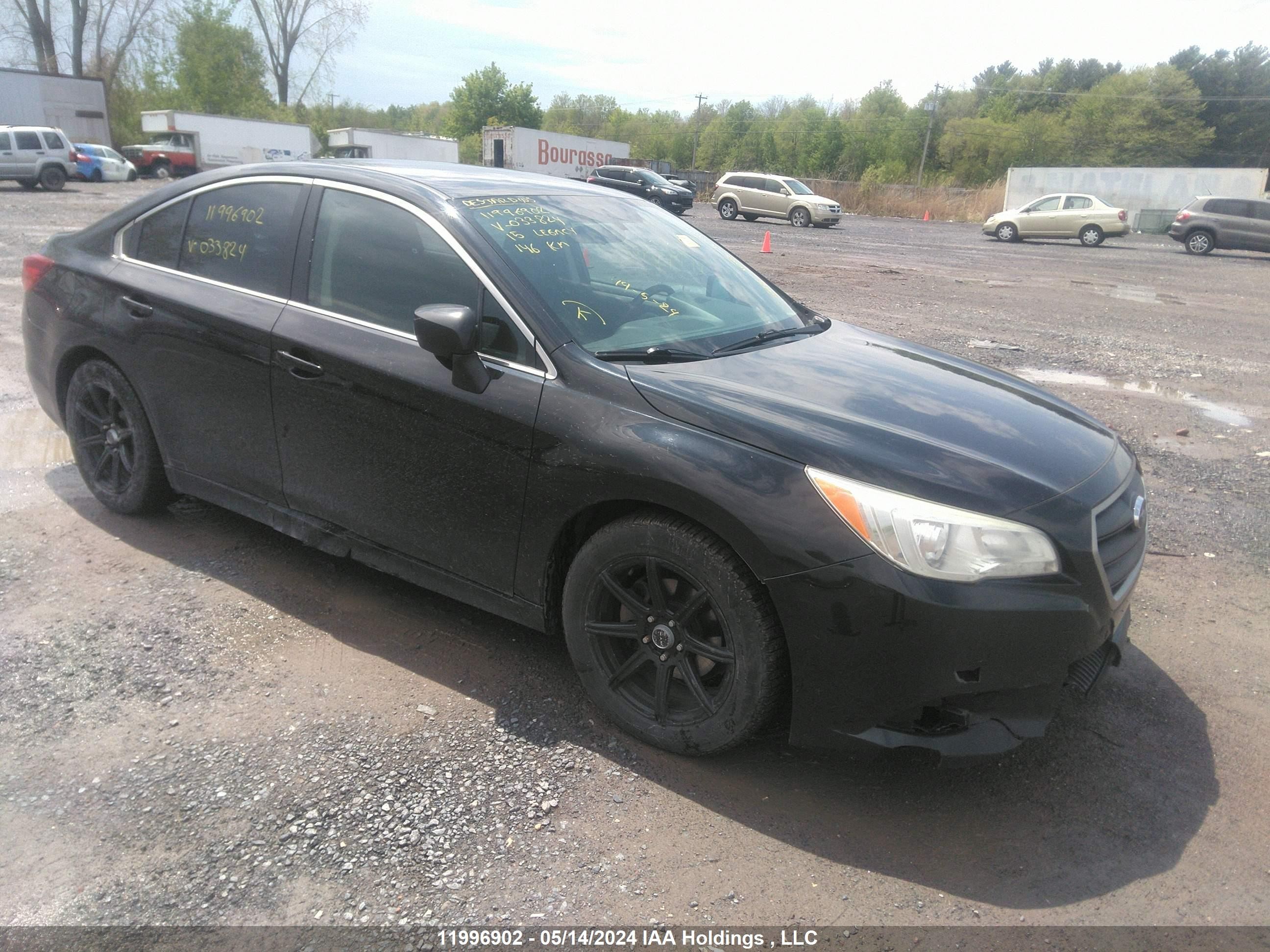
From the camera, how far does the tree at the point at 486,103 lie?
99.9 meters

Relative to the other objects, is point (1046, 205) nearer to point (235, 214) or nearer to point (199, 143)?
point (235, 214)

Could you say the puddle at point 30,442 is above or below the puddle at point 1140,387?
below

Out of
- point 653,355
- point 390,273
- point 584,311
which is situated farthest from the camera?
point 390,273

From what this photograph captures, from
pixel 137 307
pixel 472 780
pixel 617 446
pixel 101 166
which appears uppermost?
pixel 101 166

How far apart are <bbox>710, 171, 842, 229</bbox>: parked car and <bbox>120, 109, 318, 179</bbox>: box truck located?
23.2m

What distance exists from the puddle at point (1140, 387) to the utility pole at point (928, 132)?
61.1 m

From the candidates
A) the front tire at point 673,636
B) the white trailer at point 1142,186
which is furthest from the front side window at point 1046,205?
the front tire at point 673,636

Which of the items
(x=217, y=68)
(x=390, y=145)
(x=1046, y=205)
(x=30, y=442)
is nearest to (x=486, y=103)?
(x=217, y=68)

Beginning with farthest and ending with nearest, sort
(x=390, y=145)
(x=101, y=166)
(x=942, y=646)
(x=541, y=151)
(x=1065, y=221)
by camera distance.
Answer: (x=390, y=145) < (x=541, y=151) < (x=101, y=166) < (x=1065, y=221) < (x=942, y=646)

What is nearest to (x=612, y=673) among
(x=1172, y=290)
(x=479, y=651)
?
(x=479, y=651)

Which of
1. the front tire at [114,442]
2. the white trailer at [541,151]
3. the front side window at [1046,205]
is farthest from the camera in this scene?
the white trailer at [541,151]

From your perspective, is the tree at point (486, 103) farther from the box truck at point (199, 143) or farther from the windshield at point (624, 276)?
the windshield at point (624, 276)

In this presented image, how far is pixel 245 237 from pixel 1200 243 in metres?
30.4

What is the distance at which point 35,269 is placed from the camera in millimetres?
4590
